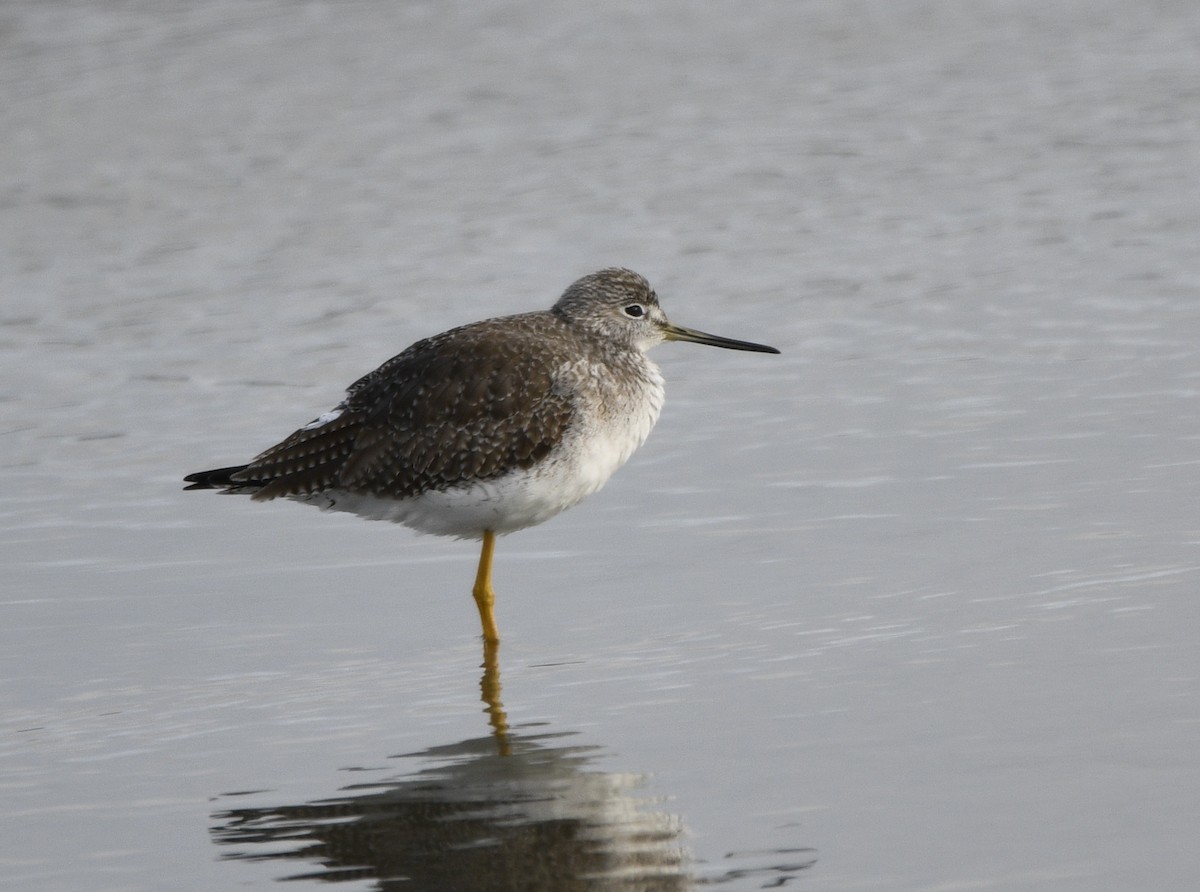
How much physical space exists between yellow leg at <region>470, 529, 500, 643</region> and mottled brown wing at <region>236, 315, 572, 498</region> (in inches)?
12.6

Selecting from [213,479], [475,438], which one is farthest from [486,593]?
[213,479]

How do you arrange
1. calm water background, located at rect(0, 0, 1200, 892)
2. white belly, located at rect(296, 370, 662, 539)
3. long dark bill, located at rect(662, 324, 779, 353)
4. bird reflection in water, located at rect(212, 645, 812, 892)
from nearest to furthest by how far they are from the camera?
1. bird reflection in water, located at rect(212, 645, 812, 892)
2. calm water background, located at rect(0, 0, 1200, 892)
3. white belly, located at rect(296, 370, 662, 539)
4. long dark bill, located at rect(662, 324, 779, 353)

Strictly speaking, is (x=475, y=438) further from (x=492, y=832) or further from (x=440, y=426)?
(x=492, y=832)

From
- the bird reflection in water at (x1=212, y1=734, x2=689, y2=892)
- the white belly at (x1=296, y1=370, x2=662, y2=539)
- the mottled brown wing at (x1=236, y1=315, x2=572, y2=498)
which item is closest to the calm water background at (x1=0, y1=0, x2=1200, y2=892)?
the bird reflection in water at (x1=212, y1=734, x2=689, y2=892)

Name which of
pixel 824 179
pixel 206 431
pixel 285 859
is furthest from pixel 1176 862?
pixel 824 179

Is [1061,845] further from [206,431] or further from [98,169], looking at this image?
[98,169]

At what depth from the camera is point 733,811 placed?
18.8 ft

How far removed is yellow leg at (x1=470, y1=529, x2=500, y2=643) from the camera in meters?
7.73

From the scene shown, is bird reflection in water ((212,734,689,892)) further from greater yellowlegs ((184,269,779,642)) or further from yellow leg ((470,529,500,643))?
greater yellowlegs ((184,269,779,642))

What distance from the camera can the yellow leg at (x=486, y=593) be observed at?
25.4ft

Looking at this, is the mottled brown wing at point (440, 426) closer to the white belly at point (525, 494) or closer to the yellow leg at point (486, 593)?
the white belly at point (525, 494)

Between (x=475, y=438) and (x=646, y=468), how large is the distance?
1.74m

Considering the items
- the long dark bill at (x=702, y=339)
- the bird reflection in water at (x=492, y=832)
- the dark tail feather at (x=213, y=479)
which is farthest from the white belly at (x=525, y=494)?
the bird reflection in water at (x=492, y=832)

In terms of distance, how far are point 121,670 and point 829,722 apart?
2.89 meters
